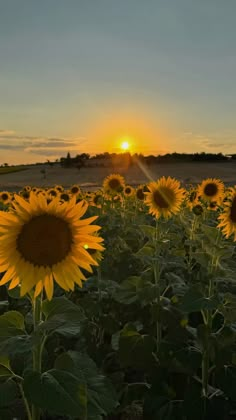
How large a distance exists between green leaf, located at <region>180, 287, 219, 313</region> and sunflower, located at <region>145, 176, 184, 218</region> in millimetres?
2824

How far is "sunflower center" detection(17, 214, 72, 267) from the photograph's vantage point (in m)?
2.39

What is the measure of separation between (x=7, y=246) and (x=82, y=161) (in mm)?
63729

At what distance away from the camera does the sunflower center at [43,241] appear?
239cm

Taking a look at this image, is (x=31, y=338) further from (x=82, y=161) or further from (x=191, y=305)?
(x=82, y=161)

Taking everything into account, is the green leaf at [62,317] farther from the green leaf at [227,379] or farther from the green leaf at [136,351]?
the green leaf at [227,379]

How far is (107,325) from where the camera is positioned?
4.43 m

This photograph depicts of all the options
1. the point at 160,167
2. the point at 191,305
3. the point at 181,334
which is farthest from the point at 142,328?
the point at 160,167

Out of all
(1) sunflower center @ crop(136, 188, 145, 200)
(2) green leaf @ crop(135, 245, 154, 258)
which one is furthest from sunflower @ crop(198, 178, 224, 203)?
(2) green leaf @ crop(135, 245, 154, 258)

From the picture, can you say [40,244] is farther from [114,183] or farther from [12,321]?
[114,183]

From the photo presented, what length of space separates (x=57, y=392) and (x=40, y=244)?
2.27 ft

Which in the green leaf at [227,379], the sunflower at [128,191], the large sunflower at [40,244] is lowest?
the green leaf at [227,379]

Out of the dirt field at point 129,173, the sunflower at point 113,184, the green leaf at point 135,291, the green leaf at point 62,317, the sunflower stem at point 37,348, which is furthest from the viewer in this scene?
the dirt field at point 129,173

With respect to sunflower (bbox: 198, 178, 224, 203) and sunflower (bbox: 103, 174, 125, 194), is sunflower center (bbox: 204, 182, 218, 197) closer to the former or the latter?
sunflower (bbox: 198, 178, 224, 203)

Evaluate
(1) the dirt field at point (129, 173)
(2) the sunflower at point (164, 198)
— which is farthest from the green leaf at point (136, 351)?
(1) the dirt field at point (129, 173)
